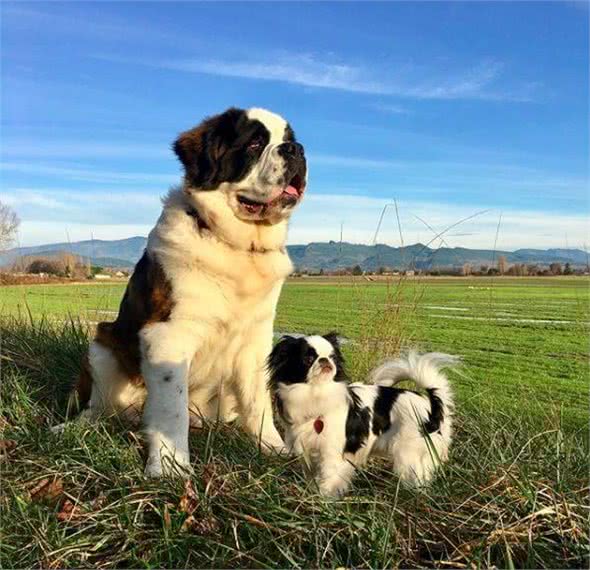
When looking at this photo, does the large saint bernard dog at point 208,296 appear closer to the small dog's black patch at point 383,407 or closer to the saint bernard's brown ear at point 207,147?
the saint bernard's brown ear at point 207,147

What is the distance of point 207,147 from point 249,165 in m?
0.31

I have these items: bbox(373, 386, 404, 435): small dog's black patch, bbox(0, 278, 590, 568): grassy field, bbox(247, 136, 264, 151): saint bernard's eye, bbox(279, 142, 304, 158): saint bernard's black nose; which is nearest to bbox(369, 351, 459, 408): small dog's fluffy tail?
bbox(373, 386, 404, 435): small dog's black patch

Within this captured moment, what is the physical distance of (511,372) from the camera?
9047mm

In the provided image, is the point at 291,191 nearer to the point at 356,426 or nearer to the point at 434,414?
the point at 356,426

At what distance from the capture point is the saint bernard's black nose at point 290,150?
4078 millimetres

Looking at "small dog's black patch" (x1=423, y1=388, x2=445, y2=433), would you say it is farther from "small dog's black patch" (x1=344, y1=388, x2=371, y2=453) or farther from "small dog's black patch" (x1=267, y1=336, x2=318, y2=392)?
"small dog's black patch" (x1=267, y1=336, x2=318, y2=392)

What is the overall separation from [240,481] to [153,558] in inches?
23.7

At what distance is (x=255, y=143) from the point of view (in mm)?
4148

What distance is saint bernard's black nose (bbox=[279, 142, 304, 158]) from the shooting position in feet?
13.4

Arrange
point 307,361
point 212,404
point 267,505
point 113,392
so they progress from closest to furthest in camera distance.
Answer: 1. point 267,505
2. point 307,361
3. point 113,392
4. point 212,404

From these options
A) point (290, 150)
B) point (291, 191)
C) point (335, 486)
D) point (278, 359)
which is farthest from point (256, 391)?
point (290, 150)

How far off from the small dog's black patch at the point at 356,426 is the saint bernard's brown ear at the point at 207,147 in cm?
159

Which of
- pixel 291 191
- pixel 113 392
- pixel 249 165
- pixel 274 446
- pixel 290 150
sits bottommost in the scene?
pixel 274 446

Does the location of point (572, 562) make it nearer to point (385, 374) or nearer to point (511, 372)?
point (385, 374)
